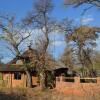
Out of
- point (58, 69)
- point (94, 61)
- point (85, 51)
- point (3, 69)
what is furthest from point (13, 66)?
point (94, 61)

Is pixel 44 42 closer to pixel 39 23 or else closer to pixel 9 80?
pixel 39 23

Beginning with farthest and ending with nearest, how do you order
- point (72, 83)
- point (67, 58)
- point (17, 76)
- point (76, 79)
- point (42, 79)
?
point (67, 58)
point (17, 76)
point (42, 79)
point (72, 83)
point (76, 79)

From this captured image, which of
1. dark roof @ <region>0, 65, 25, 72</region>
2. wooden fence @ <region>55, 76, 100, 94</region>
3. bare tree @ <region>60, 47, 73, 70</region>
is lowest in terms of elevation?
wooden fence @ <region>55, 76, 100, 94</region>

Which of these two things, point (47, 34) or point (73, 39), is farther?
point (73, 39)

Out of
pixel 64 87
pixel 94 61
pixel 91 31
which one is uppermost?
pixel 91 31

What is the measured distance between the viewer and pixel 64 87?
154ft

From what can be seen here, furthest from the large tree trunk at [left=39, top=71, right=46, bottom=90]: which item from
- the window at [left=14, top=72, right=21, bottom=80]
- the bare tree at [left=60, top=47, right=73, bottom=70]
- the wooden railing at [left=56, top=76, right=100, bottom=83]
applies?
the bare tree at [left=60, top=47, right=73, bottom=70]

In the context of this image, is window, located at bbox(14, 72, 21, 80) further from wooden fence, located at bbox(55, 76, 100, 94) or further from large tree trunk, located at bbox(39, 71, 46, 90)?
wooden fence, located at bbox(55, 76, 100, 94)

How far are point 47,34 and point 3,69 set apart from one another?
1146 cm

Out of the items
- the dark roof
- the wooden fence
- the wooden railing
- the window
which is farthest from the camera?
the window

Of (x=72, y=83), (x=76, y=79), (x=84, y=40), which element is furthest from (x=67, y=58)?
(x=76, y=79)

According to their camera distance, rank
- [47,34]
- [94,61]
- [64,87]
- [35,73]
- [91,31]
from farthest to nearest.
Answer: [94,61], [91,31], [35,73], [47,34], [64,87]

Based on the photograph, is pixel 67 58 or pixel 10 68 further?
pixel 67 58

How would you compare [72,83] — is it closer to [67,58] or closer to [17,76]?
[17,76]
